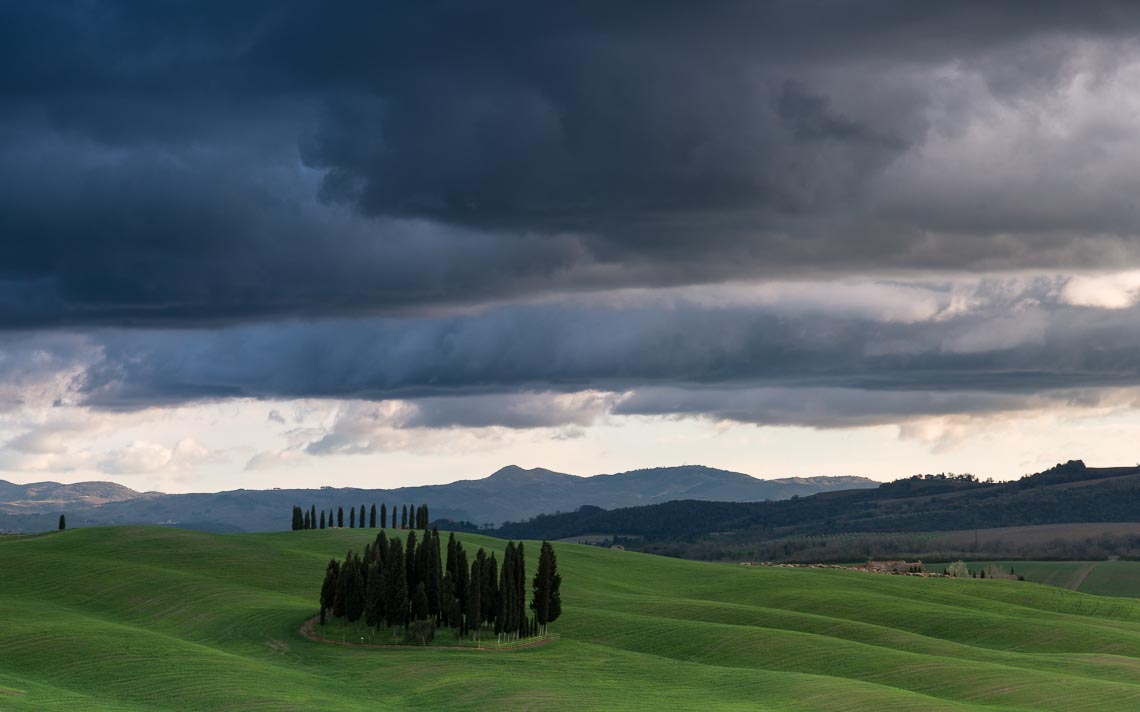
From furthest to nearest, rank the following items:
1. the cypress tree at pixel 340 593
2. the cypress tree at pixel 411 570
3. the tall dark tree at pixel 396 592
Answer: the cypress tree at pixel 411 570 → the cypress tree at pixel 340 593 → the tall dark tree at pixel 396 592

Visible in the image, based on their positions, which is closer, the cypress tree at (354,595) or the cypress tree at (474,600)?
the cypress tree at (474,600)

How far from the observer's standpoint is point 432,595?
133 meters

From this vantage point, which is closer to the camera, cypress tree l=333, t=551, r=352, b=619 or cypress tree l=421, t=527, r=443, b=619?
cypress tree l=421, t=527, r=443, b=619

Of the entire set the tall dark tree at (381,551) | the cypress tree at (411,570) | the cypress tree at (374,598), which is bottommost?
the cypress tree at (374,598)

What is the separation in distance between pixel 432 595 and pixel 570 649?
16299mm

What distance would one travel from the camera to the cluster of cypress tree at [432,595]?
130m

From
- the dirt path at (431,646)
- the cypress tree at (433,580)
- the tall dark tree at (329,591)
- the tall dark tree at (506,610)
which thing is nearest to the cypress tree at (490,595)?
the tall dark tree at (506,610)

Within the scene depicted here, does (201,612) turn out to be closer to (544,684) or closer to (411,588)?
(411,588)

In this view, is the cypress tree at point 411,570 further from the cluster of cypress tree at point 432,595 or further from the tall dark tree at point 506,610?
A: the tall dark tree at point 506,610

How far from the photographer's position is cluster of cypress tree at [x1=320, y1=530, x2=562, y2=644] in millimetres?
129500

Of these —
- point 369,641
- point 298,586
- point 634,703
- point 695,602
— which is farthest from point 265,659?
point 695,602

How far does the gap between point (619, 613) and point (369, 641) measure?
32.9 meters

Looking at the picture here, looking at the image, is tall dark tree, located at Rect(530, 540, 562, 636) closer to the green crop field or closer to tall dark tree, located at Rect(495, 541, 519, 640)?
the green crop field

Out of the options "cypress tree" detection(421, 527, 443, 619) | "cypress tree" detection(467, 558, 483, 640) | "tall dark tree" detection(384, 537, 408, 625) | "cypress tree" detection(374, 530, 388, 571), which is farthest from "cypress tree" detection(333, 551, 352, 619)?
"cypress tree" detection(467, 558, 483, 640)
